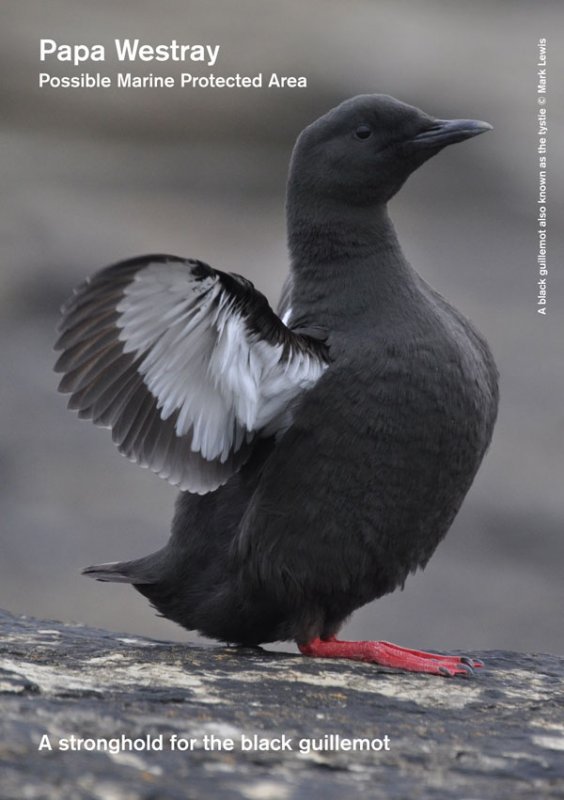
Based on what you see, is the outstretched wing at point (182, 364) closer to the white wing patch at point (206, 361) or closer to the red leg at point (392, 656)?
the white wing patch at point (206, 361)

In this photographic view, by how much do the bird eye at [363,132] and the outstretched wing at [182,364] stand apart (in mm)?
822

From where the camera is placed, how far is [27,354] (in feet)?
37.3

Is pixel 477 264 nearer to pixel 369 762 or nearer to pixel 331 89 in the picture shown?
pixel 331 89

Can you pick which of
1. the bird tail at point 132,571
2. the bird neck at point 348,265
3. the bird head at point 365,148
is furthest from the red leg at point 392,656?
the bird head at point 365,148

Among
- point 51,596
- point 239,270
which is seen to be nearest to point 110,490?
point 51,596

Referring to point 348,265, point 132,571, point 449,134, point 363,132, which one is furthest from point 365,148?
point 132,571

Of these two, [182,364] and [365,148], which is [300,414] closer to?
[182,364]

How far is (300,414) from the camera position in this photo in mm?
4574

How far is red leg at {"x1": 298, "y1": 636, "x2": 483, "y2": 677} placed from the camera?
4.62 meters

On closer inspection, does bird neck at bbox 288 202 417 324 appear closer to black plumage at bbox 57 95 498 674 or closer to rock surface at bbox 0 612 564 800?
black plumage at bbox 57 95 498 674

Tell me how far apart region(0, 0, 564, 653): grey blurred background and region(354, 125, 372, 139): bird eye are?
5.19 meters

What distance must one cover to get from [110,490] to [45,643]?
5.67 metres

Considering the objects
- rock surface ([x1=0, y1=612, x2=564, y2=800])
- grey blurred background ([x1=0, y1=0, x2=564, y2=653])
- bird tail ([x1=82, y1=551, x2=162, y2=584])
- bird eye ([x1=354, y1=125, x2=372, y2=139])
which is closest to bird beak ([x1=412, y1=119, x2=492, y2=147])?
bird eye ([x1=354, y1=125, x2=372, y2=139])

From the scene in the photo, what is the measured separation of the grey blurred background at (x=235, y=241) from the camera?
1010 centimetres
